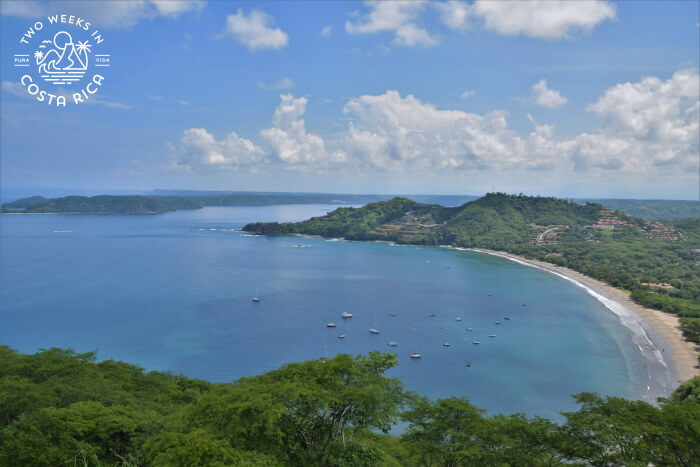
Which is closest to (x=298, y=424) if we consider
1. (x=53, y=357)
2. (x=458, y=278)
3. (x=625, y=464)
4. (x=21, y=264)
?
(x=625, y=464)

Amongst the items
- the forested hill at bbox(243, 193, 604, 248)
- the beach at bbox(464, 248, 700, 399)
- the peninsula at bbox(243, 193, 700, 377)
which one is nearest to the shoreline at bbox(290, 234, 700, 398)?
the beach at bbox(464, 248, 700, 399)

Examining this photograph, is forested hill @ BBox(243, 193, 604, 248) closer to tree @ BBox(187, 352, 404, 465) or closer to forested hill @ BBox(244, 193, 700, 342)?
forested hill @ BBox(244, 193, 700, 342)

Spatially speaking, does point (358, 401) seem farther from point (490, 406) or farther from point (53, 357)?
point (490, 406)

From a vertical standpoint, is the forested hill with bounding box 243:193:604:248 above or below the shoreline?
above

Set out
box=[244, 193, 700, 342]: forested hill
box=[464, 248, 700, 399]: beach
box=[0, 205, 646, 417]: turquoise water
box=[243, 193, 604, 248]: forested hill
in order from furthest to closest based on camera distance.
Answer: box=[243, 193, 604, 248]: forested hill, box=[244, 193, 700, 342]: forested hill, box=[0, 205, 646, 417]: turquoise water, box=[464, 248, 700, 399]: beach

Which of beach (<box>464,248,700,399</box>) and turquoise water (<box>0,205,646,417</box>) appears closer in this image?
beach (<box>464,248,700,399</box>)

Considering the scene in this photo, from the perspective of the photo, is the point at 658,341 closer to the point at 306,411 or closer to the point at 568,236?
the point at 306,411
